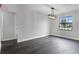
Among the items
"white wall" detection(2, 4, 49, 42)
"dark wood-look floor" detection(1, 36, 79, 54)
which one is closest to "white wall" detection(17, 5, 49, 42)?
"white wall" detection(2, 4, 49, 42)

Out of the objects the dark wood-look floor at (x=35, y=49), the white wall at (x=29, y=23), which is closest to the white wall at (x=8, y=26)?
the white wall at (x=29, y=23)

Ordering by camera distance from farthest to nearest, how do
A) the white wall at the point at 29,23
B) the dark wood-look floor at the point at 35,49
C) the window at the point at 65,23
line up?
1. the window at the point at 65,23
2. the white wall at the point at 29,23
3. the dark wood-look floor at the point at 35,49

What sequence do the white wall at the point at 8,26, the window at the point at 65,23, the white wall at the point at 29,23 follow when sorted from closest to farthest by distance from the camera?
the white wall at the point at 8,26 → the white wall at the point at 29,23 → the window at the point at 65,23

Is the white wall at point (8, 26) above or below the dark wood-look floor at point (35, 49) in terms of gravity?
above

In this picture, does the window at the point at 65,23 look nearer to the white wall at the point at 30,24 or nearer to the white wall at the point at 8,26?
the white wall at the point at 30,24

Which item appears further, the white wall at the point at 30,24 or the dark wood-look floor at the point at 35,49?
the white wall at the point at 30,24

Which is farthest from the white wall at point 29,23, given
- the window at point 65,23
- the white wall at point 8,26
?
the window at point 65,23

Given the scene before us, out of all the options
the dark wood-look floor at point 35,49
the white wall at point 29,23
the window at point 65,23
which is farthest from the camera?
the window at point 65,23

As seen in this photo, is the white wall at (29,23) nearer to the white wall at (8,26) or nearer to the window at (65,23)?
the white wall at (8,26)

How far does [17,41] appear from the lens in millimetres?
1635
